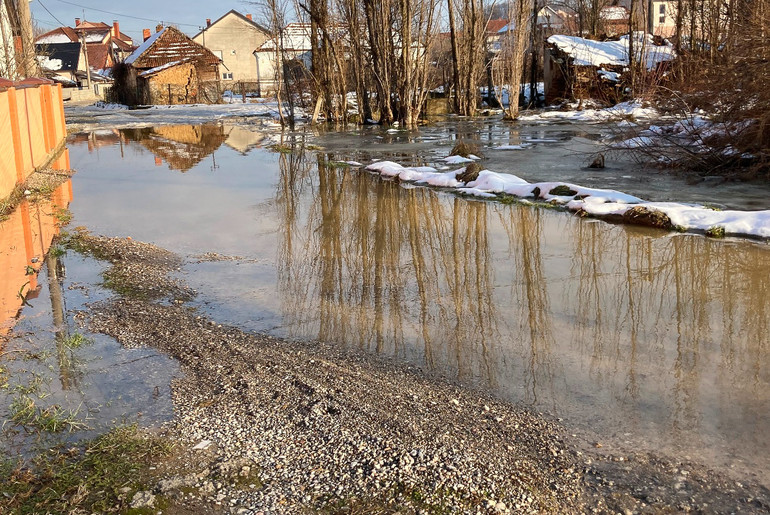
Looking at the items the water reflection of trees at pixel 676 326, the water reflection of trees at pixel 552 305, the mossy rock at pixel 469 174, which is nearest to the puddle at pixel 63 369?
the water reflection of trees at pixel 552 305

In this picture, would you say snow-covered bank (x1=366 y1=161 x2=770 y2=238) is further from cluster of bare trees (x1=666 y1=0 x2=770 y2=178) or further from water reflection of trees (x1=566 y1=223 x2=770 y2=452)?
cluster of bare trees (x1=666 y1=0 x2=770 y2=178)

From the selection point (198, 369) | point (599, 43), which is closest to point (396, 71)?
point (599, 43)

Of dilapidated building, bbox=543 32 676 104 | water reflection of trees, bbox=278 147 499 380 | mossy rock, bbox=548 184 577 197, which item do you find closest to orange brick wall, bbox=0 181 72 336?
water reflection of trees, bbox=278 147 499 380

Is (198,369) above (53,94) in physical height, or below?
below

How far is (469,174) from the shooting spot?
12.4 meters

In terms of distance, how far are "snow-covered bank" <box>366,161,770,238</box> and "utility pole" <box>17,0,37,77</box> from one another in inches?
577

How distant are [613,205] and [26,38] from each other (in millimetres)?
19488

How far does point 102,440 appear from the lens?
359 centimetres

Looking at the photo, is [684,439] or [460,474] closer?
[460,474]

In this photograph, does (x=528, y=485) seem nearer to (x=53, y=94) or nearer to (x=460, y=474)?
(x=460, y=474)

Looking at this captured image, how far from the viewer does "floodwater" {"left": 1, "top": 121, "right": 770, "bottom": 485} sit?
4.14m

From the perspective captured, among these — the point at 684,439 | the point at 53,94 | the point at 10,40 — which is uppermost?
the point at 10,40

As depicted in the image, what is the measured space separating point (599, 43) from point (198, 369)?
3199 centimetres

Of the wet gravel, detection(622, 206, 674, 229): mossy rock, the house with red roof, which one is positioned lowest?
the wet gravel
